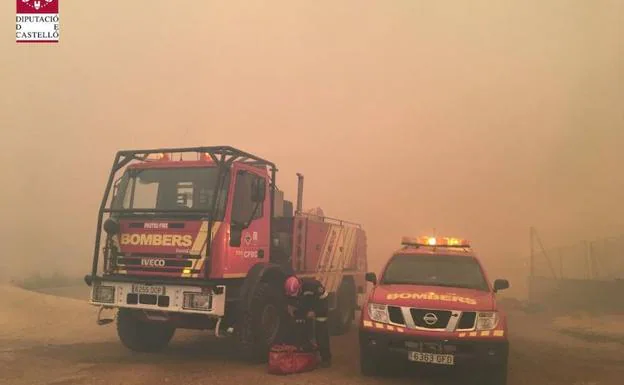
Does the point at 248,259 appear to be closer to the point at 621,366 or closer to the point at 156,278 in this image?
the point at 156,278

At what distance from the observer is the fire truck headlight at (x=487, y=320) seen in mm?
6395

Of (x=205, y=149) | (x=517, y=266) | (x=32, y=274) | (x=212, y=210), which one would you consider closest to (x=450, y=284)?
(x=212, y=210)

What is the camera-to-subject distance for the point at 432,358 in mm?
6301

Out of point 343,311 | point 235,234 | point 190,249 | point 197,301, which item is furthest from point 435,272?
point 343,311

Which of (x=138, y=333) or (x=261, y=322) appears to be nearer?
(x=261, y=322)

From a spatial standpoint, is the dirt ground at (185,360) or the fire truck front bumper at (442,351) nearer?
the fire truck front bumper at (442,351)

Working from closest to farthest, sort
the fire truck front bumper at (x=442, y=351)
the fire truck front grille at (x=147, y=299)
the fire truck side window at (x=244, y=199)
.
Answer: the fire truck front bumper at (x=442, y=351) < the fire truck front grille at (x=147, y=299) < the fire truck side window at (x=244, y=199)

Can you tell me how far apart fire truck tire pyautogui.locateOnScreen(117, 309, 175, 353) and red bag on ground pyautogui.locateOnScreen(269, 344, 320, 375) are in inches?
84.9

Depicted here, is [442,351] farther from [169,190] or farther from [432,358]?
[169,190]

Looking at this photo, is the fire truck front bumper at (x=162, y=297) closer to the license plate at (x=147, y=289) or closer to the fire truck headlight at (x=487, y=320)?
the license plate at (x=147, y=289)

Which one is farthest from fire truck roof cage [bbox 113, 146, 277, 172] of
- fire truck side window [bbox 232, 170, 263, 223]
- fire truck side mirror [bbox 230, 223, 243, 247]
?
fire truck side mirror [bbox 230, 223, 243, 247]

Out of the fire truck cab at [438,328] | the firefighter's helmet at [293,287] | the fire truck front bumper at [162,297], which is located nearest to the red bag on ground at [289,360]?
the firefighter's helmet at [293,287]

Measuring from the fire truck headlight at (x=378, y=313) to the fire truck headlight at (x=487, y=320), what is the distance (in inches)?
45.6

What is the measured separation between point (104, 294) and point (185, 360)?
167 centimetres
